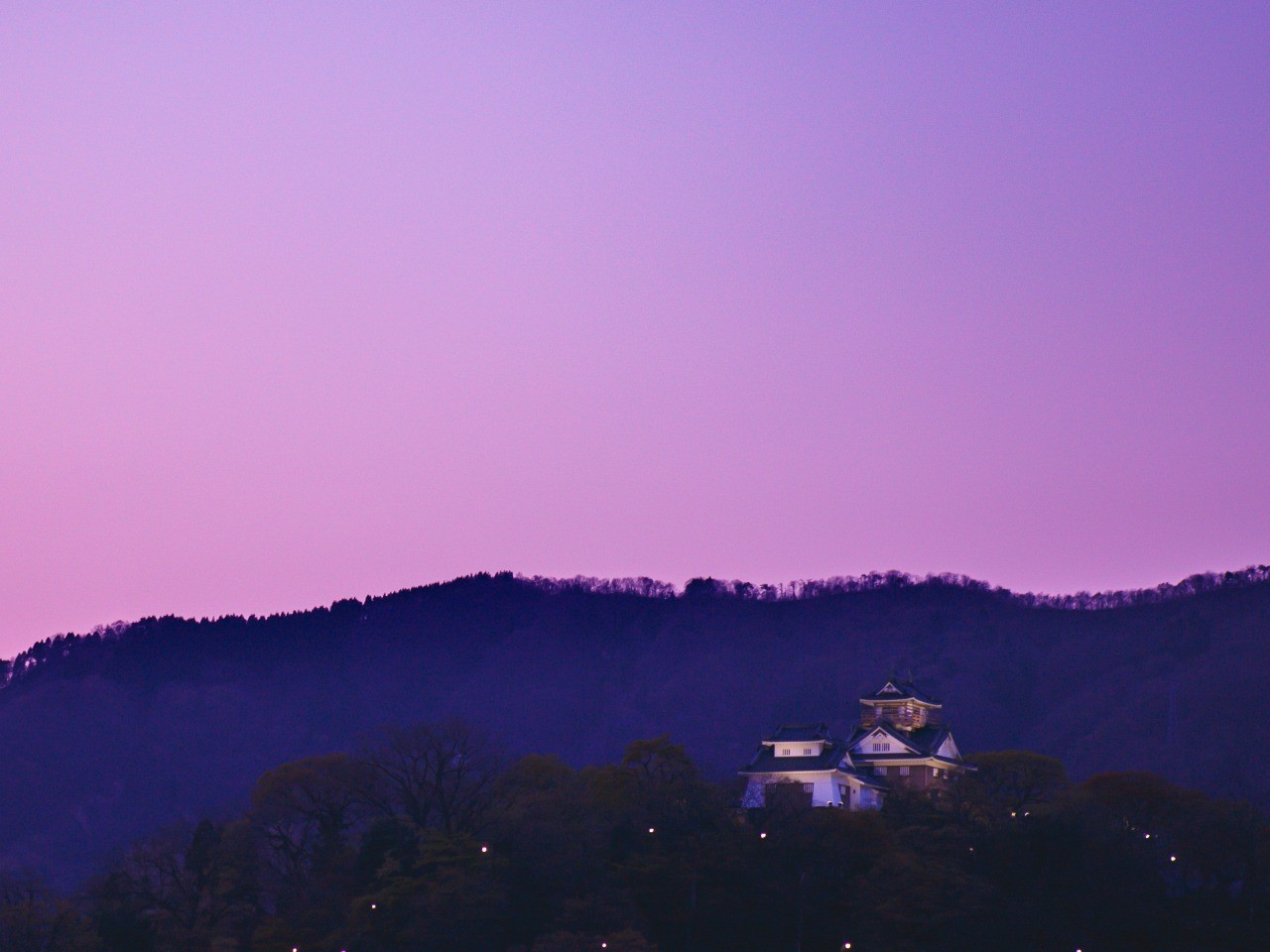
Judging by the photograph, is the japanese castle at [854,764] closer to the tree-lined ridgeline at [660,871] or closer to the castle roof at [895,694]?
the castle roof at [895,694]

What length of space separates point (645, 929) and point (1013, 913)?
13.1 metres

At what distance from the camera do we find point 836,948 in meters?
58.9

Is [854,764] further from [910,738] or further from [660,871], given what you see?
[660,871]

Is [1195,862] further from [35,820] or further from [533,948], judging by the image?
[35,820]

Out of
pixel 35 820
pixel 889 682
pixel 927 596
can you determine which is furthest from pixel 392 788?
pixel 927 596

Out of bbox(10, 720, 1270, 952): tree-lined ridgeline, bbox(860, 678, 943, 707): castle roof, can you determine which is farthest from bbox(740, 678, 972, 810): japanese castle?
bbox(10, 720, 1270, 952): tree-lined ridgeline

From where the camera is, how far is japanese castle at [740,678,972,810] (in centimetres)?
7506

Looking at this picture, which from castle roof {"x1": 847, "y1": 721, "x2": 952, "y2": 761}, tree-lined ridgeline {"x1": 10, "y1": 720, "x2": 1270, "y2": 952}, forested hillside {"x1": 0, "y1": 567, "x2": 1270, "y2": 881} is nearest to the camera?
tree-lined ridgeline {"x1": 10, "y1": 720, "x2": 1270, "y2": 952}

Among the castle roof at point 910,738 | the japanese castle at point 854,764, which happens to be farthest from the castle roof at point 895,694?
the castle roof at point 910,738

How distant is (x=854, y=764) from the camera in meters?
78.0

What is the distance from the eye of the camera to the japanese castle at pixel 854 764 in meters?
75.1

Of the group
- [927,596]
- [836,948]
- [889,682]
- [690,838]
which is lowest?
[836,948]

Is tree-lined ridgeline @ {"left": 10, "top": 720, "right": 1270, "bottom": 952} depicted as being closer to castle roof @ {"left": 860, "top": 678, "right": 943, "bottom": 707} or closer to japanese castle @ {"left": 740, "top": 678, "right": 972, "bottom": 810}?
japanese castle @ {"left": 740, "top": 678, "right": 972, "bottom": 810}

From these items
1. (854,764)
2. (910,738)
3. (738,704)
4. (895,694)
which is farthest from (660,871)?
(738,704)
